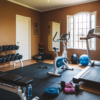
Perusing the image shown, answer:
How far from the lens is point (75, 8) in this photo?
5.55 m

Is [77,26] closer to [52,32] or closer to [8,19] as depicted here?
[52,32]

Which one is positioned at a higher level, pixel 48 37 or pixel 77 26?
pixel 77 26

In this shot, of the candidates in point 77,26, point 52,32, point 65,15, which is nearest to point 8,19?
point 52,32

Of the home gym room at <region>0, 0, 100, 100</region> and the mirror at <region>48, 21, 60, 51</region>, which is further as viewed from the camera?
the mirror at <region>48, 21, 60, 51</region>

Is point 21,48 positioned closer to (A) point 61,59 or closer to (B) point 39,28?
(B) point 39,28

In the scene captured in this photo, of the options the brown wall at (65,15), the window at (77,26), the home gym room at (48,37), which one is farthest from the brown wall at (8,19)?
the window at (77,26)

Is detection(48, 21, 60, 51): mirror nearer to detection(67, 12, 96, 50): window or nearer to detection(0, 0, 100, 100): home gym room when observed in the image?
detection(0, 0, 100, 100): home gym room

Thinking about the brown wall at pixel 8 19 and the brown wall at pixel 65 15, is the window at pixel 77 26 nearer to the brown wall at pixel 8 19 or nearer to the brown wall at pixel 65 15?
the brown wall at pixel 65 15

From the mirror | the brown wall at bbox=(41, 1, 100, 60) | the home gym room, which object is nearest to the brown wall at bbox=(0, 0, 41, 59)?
the home gym room

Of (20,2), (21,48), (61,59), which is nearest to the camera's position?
(61,59)

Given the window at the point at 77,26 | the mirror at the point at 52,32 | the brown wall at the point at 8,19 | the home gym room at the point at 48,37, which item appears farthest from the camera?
the mirror at the point at 52,32

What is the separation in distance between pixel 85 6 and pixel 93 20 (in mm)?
753

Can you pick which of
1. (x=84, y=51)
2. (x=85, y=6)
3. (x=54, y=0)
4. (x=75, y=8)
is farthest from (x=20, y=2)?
(x=84, y=51)

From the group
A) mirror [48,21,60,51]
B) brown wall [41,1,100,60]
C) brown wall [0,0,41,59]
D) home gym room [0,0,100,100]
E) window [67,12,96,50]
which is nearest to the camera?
home gym room [0,0,100,100]
